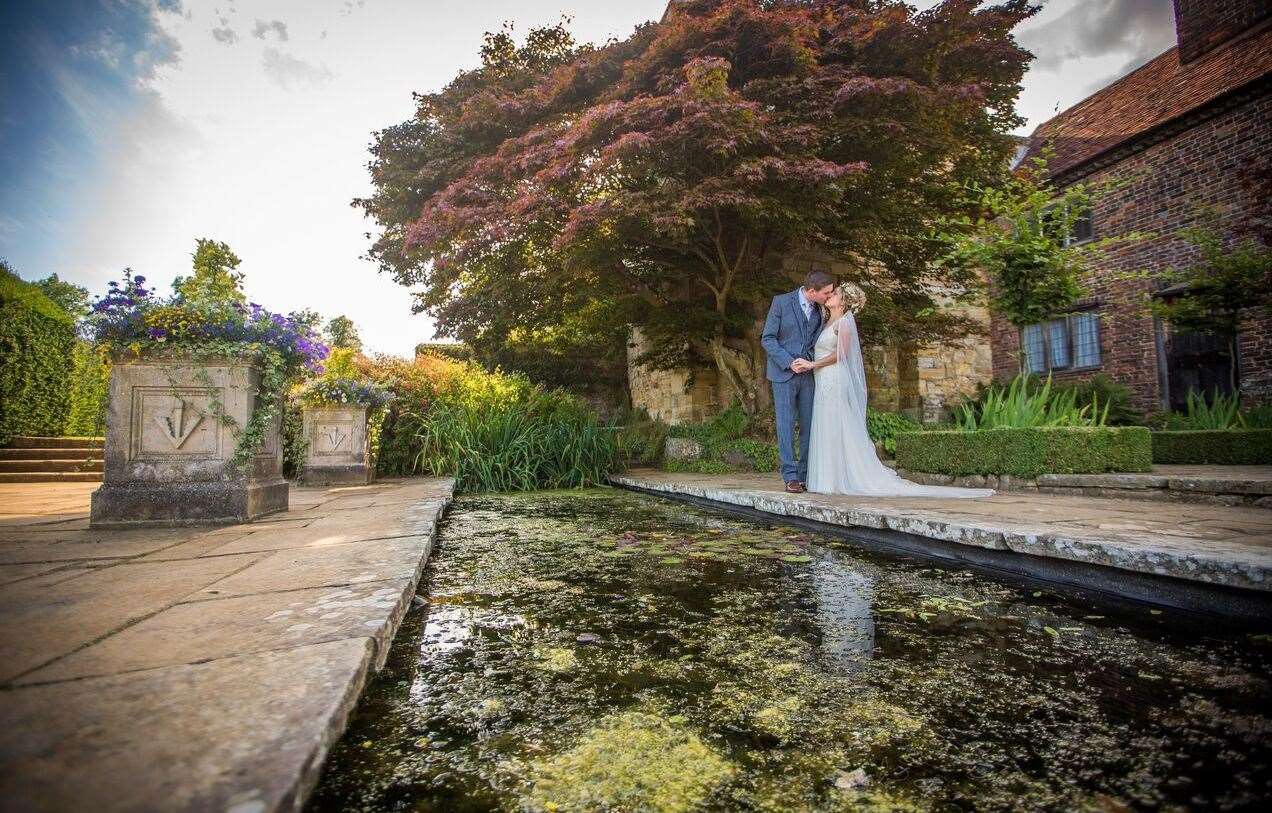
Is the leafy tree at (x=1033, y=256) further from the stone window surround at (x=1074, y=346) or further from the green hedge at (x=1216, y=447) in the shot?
the stone window surround at (x=1074, y=346)

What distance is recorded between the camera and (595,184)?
252 inches

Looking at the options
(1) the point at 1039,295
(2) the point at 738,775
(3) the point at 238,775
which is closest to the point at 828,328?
(1) the point at 1039,295

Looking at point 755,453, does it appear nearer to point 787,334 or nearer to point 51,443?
point 787,334

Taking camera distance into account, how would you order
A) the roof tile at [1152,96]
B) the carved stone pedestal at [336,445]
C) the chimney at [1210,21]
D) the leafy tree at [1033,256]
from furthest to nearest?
the chimney at [1210,21]
the roof tile at [1152,96]
the carved stone pedestal at [336,445]
the leafy tree at [1033,256]

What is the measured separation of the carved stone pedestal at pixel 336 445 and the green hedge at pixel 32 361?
573 cm

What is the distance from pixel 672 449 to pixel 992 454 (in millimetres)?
4867

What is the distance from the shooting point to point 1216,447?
17.2 feet

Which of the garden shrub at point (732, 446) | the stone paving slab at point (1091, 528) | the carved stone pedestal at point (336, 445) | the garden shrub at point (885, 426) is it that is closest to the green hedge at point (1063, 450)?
the stone paving slab at point (1091, 528)

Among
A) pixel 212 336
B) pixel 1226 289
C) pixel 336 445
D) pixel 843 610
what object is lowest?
pixel 843 610

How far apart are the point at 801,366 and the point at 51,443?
11227 mm

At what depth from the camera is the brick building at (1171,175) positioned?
28.2 feet

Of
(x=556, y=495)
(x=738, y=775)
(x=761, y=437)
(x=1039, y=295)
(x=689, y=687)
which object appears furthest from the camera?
(x=761, y=437)

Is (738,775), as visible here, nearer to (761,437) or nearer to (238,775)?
(238,775)

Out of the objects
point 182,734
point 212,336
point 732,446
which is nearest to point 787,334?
point 732,446
